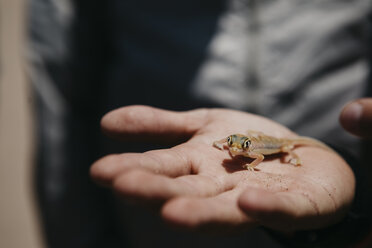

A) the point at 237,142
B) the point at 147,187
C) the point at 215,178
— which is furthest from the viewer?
the point at 237,142

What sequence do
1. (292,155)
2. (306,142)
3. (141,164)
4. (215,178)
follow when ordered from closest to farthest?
(141,164), (215,178), (292,155), (306,142)

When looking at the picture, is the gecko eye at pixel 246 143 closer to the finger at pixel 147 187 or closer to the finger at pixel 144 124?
the finger at pixel 144 124

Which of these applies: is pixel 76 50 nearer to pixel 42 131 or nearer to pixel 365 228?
pixel 42 131

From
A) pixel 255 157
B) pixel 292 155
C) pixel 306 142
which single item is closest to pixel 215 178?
pixel 255 157

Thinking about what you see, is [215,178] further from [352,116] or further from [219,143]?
[352,116]

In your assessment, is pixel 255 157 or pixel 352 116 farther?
pixel 255 157

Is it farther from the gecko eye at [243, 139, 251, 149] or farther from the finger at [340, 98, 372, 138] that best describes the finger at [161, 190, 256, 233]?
the finger at [340, 98, 372, 138]

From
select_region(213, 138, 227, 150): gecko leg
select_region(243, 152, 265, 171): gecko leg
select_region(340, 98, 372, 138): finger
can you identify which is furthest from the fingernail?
select_region(213, 138, 227, 150): gecko leg
